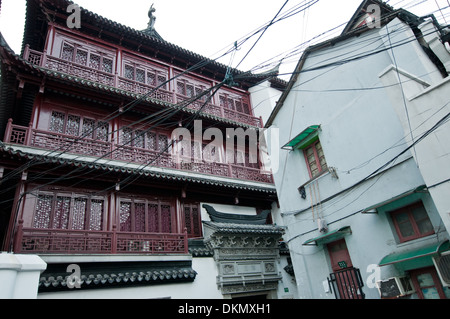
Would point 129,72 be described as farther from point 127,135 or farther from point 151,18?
point 151,18

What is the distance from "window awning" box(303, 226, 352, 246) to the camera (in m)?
7.91

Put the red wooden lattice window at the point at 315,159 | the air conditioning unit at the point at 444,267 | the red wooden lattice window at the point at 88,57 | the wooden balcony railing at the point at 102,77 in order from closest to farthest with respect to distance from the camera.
→ 1. the air conditioning unit at the point at 444,267
2. the red wooden lattice window at the point at 315,159
3. the wooden balcony railing at the point at 102,77
4. the red wooden lattice window at the point at 88,57

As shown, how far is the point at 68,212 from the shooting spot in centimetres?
1023

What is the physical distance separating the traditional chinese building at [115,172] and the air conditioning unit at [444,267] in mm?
5452

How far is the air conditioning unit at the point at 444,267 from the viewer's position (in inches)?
214

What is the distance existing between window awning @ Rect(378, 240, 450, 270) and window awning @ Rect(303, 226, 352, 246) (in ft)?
4.08

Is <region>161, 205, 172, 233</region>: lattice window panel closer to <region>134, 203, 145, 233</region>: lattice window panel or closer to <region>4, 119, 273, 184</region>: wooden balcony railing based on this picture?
<region>134, 203, 145, 233</region>: lattice window panel

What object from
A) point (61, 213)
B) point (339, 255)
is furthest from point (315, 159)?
point (61, 213)

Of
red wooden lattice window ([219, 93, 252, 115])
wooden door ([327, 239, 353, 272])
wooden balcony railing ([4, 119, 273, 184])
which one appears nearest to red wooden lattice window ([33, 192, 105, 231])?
wooden balcony railing ([4, 119, 273, 184])

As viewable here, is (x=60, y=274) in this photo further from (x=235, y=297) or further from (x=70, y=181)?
(x=235, y=297)

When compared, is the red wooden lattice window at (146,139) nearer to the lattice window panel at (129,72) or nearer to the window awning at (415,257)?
the lattice window panel at (129,72)

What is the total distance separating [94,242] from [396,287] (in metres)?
8.31

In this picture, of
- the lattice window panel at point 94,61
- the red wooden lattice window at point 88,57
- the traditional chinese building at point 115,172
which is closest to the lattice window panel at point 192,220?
the traditional chinese building at point 115,172

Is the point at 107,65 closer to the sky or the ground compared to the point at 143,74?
closer to the ground
